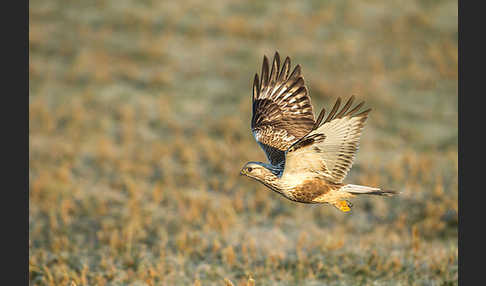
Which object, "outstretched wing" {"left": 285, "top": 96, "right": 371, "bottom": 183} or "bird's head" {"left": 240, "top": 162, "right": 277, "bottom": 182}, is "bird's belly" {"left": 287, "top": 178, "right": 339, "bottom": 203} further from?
"bird's head" {"left": 240, "top": 162, "right": 277, "bottom": 182}

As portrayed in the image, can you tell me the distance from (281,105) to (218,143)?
6387mm

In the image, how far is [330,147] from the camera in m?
5.96

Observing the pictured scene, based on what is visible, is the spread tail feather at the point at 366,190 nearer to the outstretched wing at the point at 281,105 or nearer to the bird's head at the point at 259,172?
the bird's head at the point at 259,172

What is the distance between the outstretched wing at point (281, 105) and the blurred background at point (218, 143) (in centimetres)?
212

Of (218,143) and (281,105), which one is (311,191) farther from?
(218,143)

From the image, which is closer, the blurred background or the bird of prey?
the bird of prey

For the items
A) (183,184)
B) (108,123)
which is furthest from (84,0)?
(183,184)

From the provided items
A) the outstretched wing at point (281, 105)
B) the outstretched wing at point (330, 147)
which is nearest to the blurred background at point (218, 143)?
the outstretched wing at point (330, 147)

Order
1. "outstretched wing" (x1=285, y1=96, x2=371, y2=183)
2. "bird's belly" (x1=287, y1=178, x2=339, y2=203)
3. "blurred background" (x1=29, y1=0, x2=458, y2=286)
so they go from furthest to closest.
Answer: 1. "blurred background" (x1=29, y1=0, x2=458, y2=286)
2. "bird's belly" (x1=287, y1=178, x2=339, y2=203)
3. "outstretched wing" (x1=285, y1=96, x2=371, y2=183)

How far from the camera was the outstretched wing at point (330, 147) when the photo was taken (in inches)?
223

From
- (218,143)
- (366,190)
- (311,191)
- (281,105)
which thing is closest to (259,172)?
(311,191)

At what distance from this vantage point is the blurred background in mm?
8570

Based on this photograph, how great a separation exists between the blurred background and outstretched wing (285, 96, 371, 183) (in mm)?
1569

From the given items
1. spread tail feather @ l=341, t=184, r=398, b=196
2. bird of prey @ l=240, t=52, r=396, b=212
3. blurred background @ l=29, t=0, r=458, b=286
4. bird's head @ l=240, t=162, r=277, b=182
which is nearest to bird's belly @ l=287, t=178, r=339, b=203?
bird of prey @ l=240, t=52, r=396, b=212
